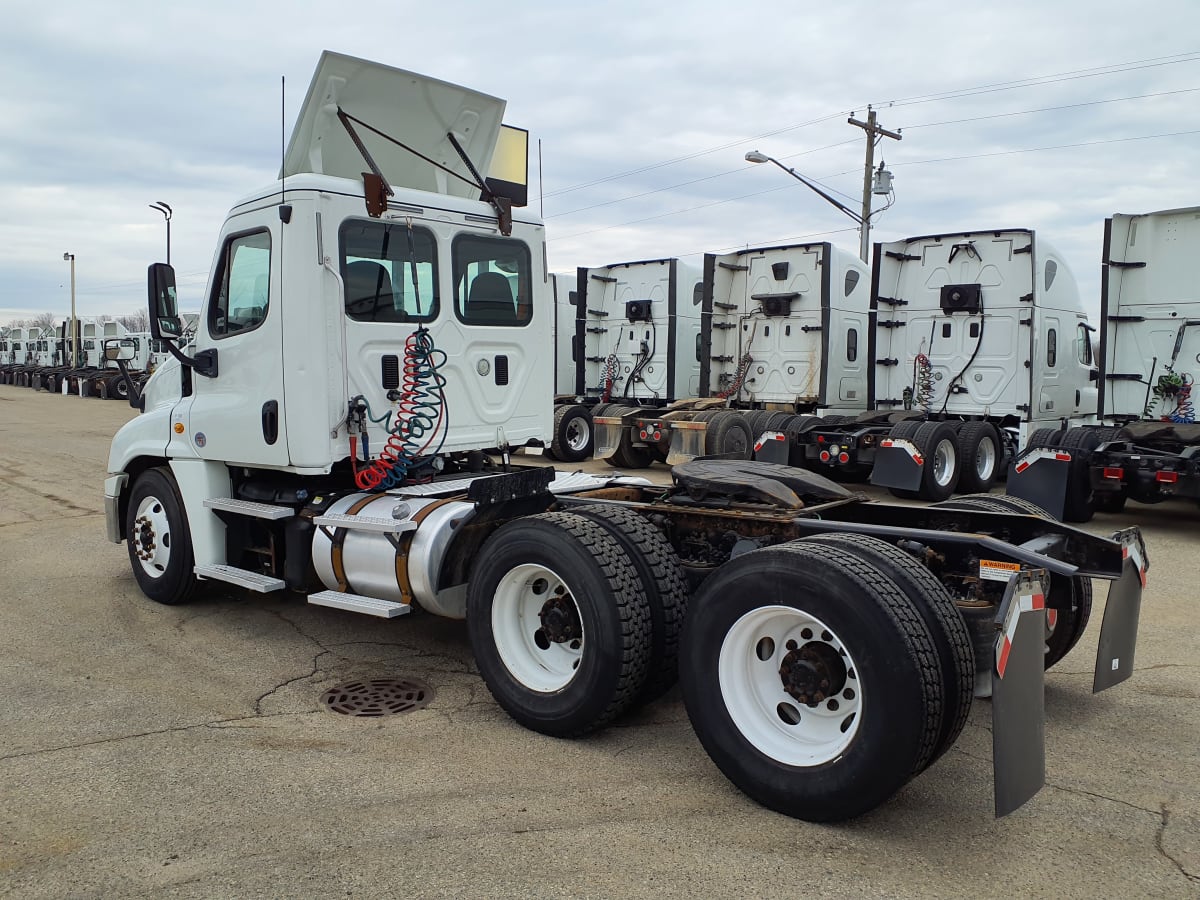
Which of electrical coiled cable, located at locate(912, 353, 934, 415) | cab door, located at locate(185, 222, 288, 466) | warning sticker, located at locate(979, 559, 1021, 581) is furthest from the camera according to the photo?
electrical coiled cable, located at locate(912, 353, 934, 415)

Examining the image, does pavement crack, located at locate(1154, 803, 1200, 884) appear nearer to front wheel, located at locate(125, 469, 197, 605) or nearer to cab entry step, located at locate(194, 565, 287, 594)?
cab entry step, located at locate(194, 565, 287, 594)

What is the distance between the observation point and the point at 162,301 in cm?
565

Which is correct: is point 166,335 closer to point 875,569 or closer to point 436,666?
point 436,666

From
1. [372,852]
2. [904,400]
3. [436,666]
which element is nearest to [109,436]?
[904,400]

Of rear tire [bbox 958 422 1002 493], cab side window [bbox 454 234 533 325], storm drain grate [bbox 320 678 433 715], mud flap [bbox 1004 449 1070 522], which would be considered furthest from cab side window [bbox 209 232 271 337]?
rear tire [bbox 958 422 1002 493]

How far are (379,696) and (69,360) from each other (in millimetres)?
53500

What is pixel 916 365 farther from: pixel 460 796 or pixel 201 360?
pixel 460 796

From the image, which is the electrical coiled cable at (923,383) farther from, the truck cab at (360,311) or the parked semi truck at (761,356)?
the truck cab at (360,311)

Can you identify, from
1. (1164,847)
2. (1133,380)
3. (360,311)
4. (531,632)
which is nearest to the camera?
(1164,847)

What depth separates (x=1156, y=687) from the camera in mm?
4895

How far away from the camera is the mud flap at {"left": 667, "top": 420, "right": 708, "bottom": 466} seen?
13172 millimetres

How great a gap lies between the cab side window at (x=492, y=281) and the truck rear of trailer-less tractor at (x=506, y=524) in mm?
17

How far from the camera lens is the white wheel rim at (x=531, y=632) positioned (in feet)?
14.3

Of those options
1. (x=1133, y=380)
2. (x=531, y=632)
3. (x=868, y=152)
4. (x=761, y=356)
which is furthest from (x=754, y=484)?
(x=868, y=152)
